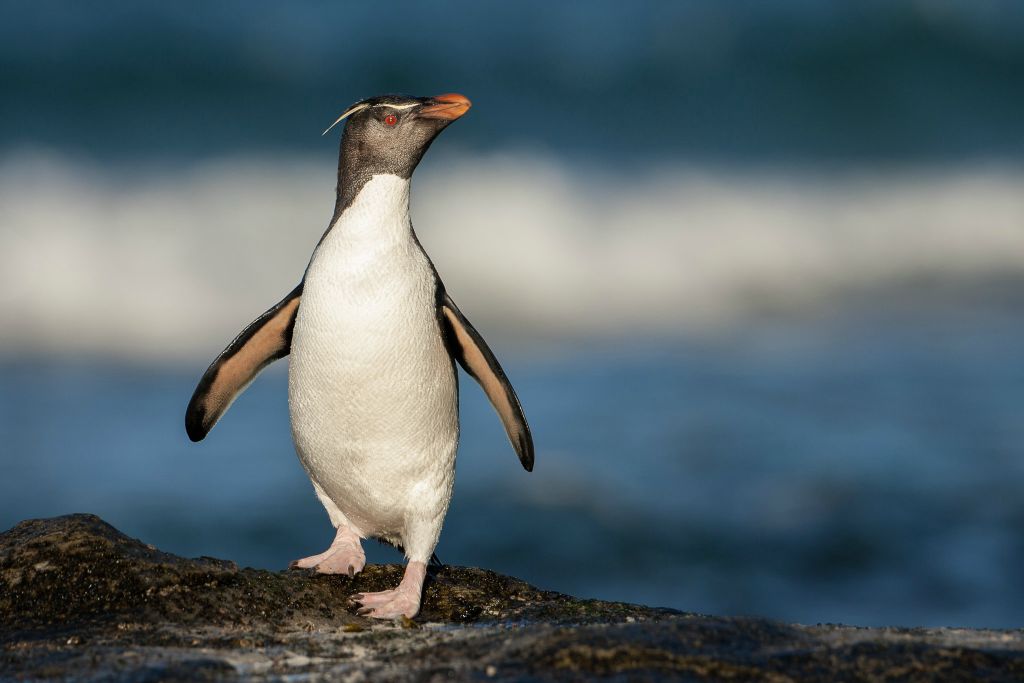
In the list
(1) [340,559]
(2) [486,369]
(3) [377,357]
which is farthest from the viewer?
(2) [486,369]

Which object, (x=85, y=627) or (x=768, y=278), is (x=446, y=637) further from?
(x=768, y=278)

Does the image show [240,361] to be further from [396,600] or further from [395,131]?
[396,600]

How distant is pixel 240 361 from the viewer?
5.40 meters

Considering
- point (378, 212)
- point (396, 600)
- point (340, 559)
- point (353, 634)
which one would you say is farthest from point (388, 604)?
point (378, 212)

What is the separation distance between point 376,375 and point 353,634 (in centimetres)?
129

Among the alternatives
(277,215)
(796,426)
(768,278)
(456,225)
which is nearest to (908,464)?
(796,426)

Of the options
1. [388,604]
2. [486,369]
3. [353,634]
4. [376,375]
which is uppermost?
[486,369]

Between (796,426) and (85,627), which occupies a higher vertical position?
(796,426)

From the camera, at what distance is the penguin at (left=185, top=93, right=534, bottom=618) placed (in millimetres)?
4734

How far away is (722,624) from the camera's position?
3.16 m

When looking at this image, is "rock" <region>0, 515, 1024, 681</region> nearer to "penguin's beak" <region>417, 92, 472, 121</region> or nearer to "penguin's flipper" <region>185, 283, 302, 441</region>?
"penguin's flipper" <region>185, 283, 302, 441</region>

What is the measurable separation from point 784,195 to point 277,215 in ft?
32.1

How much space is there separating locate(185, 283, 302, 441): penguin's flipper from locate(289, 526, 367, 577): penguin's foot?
0.78 metres

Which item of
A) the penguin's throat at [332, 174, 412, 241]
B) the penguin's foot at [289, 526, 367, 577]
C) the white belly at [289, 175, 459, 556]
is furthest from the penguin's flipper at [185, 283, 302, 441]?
the penguin's foot at [289, 526, 367, 577]
